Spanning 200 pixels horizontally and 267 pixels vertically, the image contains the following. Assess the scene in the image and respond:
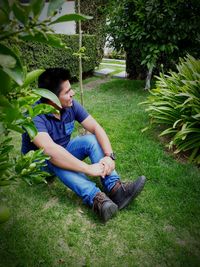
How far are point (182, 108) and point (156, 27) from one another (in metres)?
3.34

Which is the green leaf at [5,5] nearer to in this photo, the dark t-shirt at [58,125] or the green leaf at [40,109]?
the green leaf at [40,109]

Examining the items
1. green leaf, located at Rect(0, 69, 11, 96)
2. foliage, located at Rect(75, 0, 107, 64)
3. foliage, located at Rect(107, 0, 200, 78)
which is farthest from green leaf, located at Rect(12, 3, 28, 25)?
foliage, located at Rect(75, 0, 107, 64)

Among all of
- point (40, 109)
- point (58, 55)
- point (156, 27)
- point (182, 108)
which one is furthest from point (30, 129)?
point (58, 55)

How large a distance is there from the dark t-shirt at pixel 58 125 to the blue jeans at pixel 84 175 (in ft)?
0.53

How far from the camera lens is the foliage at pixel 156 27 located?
659 cm

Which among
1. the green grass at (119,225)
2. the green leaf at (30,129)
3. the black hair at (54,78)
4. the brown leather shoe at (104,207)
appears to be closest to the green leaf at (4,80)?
the green leaf at (30,129)

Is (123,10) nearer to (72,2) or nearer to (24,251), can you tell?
(72,2)

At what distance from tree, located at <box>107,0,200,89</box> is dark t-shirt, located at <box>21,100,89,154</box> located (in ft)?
12.6

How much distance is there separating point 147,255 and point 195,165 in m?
1.64

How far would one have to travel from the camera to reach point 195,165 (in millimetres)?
3797

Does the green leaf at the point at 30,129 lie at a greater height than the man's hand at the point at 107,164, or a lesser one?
greater

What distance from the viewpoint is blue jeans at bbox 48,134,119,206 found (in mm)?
2850

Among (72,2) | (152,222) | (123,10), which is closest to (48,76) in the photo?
(152,222)

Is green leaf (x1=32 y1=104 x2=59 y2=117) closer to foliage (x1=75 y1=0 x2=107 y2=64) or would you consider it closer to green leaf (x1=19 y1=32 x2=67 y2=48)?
green leaf (x1=19 y1=32 x2=67 y2=48)
